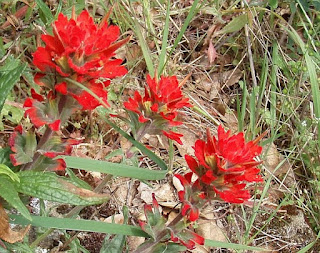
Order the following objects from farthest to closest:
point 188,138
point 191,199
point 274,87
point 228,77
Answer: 1. point 228,77
2. point 274,87
3. point 188,138
4. point 191,199

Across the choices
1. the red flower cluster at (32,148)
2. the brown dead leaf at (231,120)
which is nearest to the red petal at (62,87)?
the red flower cluster at (32,148)

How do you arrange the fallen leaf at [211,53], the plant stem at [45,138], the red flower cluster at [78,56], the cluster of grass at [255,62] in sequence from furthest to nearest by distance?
the fallen leaf at [211,53], the cluster of grass at [255,62], the plant stem at [45,138], the red flower cluster at [78,56]

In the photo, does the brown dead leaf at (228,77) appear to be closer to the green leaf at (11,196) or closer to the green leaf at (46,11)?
the green leaf at (46,11)

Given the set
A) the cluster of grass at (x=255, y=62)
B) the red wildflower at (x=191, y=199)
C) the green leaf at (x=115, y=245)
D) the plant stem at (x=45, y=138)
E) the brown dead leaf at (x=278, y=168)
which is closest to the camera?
the plant stem at (x=45, y=138)

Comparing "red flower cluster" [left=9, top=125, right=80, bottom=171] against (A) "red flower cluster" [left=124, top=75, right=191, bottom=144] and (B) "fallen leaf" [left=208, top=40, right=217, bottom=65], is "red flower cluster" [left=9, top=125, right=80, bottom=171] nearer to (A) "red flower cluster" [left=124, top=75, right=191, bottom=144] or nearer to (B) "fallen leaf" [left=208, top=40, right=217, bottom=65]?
(A) "red flower cluster" [left=124, top=75, right=191, bottom=144]

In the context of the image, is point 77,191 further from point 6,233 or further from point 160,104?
point 160,104

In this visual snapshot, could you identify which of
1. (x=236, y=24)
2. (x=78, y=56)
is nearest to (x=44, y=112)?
(x=78, y=56)

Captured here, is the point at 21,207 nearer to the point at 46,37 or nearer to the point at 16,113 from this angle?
the point at 46,37

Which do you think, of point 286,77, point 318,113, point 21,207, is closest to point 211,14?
point 286,77
